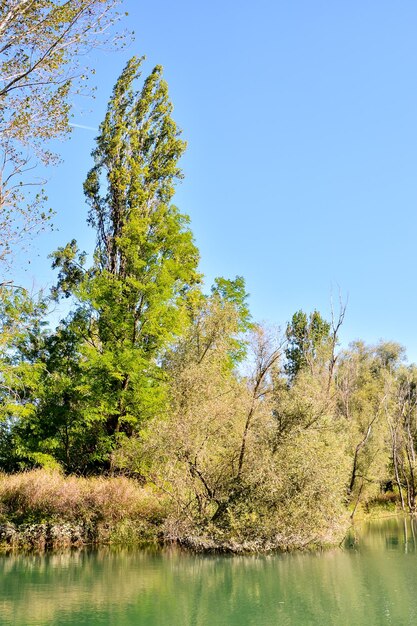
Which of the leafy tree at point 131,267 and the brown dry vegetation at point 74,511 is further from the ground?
the leafy tree at point 131,267

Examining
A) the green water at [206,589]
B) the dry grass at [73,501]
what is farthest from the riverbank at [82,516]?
the green water at [206,589]

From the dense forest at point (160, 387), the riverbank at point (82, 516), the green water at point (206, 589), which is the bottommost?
the green water at point (206, 589)

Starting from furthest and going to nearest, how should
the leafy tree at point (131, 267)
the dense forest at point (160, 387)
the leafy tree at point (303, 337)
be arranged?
the leafy tree at point (303, 337), the leafy tree at point (131, 267), the dense forest at point (160, 387)

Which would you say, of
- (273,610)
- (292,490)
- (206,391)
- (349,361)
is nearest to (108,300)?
(206,391)

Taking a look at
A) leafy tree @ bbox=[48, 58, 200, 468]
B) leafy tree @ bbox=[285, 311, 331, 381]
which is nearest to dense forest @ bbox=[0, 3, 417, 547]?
leafy tree @ bbox=[48, 58, 200, 468]

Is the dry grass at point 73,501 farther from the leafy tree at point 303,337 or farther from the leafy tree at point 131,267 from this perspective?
the leafy tree at point 303,337

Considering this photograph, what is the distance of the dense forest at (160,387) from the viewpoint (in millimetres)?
19344

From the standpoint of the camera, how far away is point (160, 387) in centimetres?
2391

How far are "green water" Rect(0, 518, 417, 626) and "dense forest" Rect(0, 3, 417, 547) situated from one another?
205cm

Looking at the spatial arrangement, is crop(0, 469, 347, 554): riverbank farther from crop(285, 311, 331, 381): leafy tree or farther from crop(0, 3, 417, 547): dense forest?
crop(285, 311, 331, 381): leafy tree

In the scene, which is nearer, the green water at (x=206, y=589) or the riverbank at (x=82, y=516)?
the green water at (x=206, y=589)

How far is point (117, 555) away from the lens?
18.5m

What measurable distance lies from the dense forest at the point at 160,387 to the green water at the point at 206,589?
6.74ft

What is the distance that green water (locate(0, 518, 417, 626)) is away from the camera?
411 inches
